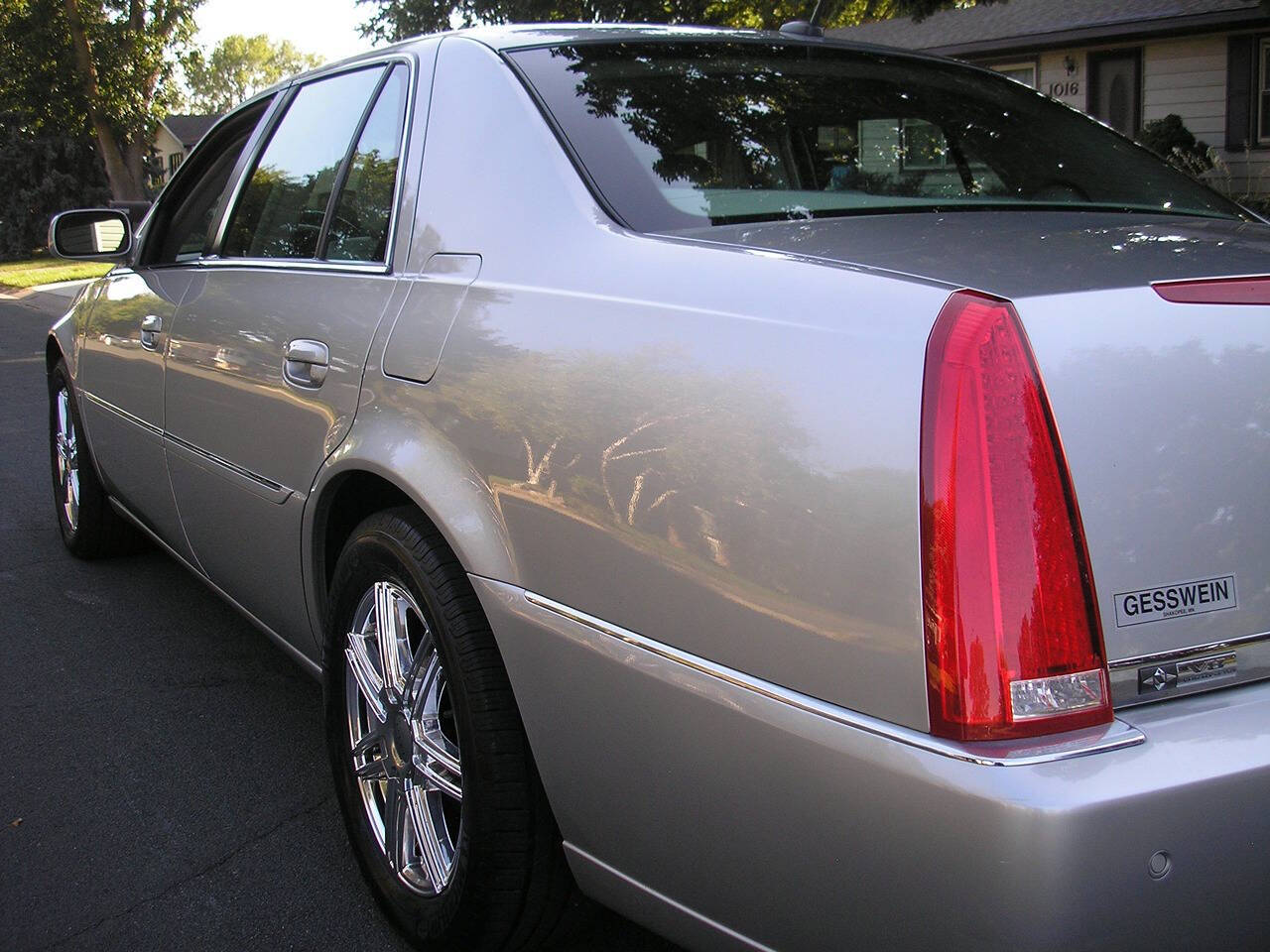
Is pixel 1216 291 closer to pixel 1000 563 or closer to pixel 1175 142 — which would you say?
pixel 1000 563

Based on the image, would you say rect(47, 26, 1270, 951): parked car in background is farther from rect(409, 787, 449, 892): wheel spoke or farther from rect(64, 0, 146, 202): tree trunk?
rect(64, 0, 146, 202): tree trunk

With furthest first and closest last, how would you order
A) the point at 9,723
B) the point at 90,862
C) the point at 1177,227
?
the point at 9,723, the point at 90,862, the point at 1177,227

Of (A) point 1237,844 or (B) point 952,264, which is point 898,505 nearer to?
(B) point 952,264

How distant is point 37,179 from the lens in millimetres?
38469

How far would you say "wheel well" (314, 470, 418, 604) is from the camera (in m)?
2.62

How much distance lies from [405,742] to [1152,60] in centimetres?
1792

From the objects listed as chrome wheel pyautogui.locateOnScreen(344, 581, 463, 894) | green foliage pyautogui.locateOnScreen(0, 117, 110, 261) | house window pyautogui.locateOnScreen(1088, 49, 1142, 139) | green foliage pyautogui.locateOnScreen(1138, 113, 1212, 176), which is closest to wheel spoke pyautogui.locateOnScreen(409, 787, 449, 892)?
chrome wheel pyautogui.locateOnScreen(344, 581, 463, 894)

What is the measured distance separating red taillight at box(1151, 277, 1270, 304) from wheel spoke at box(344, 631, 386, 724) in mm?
1652

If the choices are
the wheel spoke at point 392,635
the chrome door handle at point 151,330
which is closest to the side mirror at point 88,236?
the chrome door handle at point 151,330

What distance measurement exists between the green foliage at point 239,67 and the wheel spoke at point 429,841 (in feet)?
414

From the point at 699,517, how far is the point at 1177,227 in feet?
3.24

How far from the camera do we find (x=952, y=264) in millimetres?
1730

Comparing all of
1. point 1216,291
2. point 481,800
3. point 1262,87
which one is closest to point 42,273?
point 1262,87

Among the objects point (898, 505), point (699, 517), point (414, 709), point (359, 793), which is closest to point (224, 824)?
point (359, 793)
